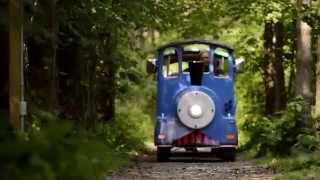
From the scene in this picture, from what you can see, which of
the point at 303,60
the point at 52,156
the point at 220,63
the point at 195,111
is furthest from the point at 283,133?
the point at 52,156

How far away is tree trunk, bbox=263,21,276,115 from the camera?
28938 millimetres

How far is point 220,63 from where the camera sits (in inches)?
857

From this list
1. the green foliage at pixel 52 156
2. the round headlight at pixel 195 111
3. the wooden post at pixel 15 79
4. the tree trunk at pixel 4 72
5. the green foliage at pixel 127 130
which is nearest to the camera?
the green foliage at pixel 52 156

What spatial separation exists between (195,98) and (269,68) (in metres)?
10.1

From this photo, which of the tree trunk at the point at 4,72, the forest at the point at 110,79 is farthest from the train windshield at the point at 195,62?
the tree trunk at the point at 4,72

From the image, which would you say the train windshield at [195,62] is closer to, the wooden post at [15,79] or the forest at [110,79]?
the forest at [110,79]

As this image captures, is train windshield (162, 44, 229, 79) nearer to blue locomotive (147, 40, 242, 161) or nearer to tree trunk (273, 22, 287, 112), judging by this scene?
blue locomotive (147, 40, 242, 161)

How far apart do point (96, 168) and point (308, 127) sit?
41.0 feet

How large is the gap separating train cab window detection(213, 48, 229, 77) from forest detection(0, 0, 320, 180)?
1980 mm

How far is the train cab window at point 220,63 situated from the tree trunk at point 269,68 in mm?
7162

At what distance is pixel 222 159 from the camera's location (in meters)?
22.2

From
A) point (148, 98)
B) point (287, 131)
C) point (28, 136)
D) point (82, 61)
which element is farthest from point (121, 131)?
point (28, 136)

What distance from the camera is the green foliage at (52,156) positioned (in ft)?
19.9

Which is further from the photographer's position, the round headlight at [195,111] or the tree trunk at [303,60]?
the round headlight at [195,111]
